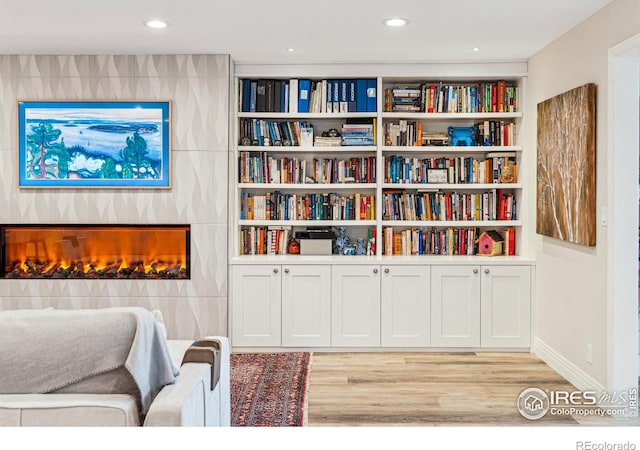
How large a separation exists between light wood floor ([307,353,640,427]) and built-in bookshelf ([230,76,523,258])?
0.99m

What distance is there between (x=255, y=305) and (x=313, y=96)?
180 cm

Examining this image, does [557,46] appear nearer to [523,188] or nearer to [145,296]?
[523,188]

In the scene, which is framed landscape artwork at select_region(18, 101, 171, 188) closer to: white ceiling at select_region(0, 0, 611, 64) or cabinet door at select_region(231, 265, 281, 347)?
white ceiling at select_region(0, 0, 611, 64)

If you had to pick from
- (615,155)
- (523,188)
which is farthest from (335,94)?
(615,155)

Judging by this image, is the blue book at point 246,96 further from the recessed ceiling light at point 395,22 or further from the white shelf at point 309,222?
the recessed ceiling light at point 395,22

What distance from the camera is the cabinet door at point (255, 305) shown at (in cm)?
541

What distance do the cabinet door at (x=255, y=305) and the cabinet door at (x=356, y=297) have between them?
46 cm

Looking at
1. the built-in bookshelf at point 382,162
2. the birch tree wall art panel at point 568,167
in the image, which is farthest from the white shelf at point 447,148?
the birch tree wall art panel at point 568,167

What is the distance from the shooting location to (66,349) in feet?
7.12

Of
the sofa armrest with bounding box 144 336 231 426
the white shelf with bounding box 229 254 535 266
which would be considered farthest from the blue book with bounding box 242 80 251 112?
the sofa armrest with bounding box 144 336 231 426

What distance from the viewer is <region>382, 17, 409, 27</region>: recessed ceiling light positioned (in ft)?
13.9

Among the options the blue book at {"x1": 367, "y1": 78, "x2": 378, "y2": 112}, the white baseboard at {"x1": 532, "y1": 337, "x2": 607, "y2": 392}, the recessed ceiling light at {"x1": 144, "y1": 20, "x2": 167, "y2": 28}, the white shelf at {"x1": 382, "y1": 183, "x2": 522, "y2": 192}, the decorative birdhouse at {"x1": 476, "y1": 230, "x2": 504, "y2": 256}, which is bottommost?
the white baseboard at {"x1": 532, "y1": 337, "x2": 607, "y2": 392}

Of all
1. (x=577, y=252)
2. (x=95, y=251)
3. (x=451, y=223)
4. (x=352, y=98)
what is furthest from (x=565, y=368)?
(x=95, y=251)
